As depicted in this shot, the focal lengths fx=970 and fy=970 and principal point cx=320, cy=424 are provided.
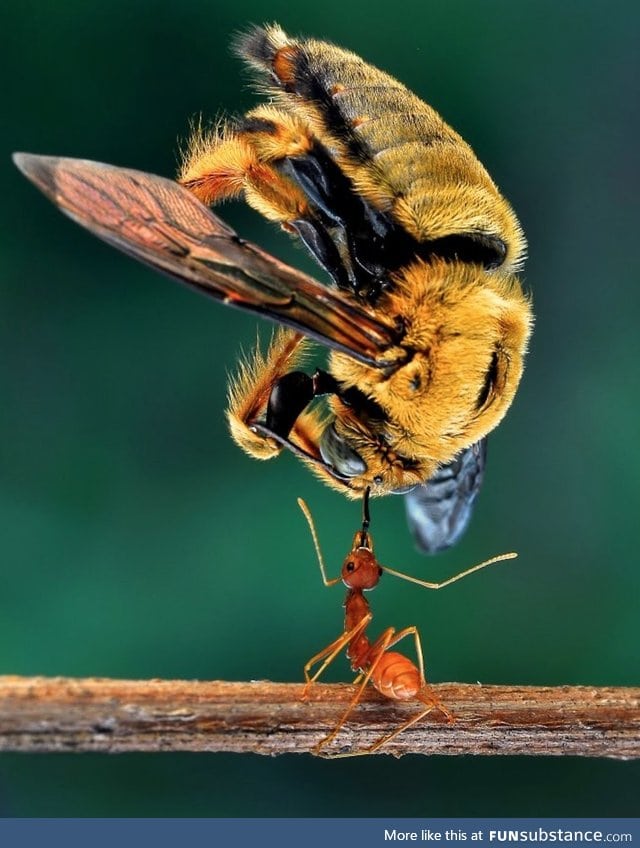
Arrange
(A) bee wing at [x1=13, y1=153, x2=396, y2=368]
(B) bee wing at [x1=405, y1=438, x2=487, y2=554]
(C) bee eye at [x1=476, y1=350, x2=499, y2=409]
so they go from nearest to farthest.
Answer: (A) bee wing at [x1=13, y1=153, x2=396, y2=368], (C) bee eye at [x1=476, y1=350, x2=499, y2=409], (B) bee wing at [x1=405, y1=438, x2=487, y2=554]

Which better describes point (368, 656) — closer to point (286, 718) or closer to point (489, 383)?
point (286, 718)

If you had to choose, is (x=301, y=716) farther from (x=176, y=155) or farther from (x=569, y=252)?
(x=569, y=252)

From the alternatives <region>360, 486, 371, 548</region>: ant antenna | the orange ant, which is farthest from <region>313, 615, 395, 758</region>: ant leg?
<region>360, 486, 371, 548</region>: ant antenna

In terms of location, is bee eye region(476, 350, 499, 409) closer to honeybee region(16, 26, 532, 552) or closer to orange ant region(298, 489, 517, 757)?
honeybee region(16, 26, 532, 552)

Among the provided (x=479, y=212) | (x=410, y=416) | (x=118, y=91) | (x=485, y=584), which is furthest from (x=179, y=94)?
(x=485, y=584)

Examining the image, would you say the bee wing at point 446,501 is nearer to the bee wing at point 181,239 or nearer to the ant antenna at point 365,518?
the ant antenna at point 365,518

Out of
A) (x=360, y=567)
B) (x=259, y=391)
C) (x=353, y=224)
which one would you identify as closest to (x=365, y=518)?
(x=360, y=567)

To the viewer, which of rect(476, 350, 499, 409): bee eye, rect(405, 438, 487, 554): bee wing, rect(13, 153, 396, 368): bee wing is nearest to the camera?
rect(13, 153, 396, 368): bee wing
